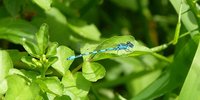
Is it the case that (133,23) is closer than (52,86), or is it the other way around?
(52,86)

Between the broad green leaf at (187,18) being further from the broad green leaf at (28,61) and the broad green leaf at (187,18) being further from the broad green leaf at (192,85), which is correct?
the broad green leaf at (28,61)

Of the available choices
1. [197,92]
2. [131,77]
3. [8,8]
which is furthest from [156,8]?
[197,92]

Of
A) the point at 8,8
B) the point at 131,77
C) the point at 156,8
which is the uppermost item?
the point at 8,8

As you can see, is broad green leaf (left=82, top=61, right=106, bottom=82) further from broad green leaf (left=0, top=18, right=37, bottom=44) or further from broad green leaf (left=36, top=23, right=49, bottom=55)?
broad green leaf (left=0, top=18, right=37, bottom=44)

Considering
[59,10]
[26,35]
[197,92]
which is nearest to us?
[197,92]

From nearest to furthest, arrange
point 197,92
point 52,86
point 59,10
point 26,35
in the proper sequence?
point 52,86 < point 197,92 < point 26,35 < point 59,10

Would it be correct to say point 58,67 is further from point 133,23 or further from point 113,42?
point 133,23

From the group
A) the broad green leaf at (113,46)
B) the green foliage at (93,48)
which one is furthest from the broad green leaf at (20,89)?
the broad green leaf at (113,46)

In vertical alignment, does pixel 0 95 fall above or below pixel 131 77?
above

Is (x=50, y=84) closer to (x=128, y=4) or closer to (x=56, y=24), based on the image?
(x=56, y=24)
